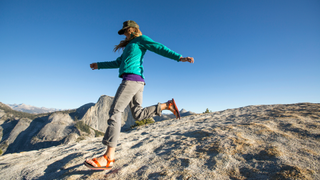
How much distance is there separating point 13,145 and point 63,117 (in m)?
33.0

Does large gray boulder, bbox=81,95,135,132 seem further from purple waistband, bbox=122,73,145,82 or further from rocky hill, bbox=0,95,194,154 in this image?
purple waistband, bbox=122,73,145,82

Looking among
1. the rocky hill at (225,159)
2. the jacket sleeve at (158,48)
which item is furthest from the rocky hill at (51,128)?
the jacket sleeve at (158,48)

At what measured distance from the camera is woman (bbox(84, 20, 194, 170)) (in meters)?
2.67

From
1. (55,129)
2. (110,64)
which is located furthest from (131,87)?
(55,129)

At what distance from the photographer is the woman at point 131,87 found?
267 cm

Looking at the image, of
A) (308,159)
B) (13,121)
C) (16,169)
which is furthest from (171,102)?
(13,121)

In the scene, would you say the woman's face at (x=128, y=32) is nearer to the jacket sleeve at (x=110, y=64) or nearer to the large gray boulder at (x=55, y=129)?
the jacket sleeve at (x=110, y=64)

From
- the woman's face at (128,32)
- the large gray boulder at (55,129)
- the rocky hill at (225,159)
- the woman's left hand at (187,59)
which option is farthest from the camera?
the large gray boulder at (55,129)

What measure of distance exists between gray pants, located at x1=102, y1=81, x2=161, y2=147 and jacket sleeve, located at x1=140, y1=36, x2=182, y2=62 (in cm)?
80

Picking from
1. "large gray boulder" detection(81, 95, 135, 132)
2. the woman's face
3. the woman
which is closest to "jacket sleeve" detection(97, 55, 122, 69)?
the woman

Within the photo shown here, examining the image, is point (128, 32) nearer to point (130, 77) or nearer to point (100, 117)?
point (130, 77)

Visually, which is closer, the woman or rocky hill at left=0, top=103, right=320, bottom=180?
rocky hill at left=0, top=103, right=320, bottom=180

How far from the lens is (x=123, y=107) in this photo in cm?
284

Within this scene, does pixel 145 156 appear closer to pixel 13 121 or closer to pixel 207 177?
pixel 207 177
